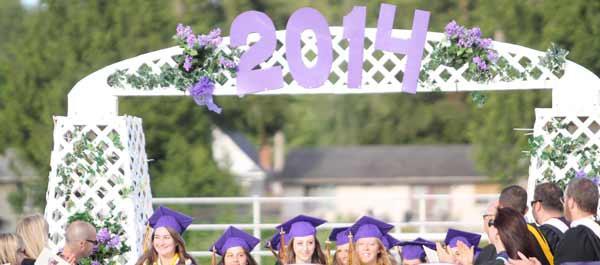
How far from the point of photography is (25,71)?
26.0m

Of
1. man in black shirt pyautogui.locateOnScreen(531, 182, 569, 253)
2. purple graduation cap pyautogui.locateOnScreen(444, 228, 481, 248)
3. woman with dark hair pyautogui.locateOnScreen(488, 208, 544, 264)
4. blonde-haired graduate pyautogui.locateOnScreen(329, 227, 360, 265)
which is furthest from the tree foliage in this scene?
woman with dark hair pyautogui.locateOnScreen(488, 208, 544, 264)

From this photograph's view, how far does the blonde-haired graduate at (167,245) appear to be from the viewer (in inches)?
344

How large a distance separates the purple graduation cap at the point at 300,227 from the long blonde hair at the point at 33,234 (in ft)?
6.03

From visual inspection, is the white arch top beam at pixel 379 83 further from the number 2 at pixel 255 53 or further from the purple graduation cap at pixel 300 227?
the purple graduation cap at pixel 300 227

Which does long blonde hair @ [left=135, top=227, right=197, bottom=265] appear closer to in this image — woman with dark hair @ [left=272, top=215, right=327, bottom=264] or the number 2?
woman with dark hair @ [left=272, top=215, right=327, bottom=264]

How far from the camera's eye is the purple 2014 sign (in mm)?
10875

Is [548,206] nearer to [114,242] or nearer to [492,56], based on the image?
[492,56]

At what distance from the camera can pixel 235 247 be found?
9047 millimetres

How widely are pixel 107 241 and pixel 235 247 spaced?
217 centimetres

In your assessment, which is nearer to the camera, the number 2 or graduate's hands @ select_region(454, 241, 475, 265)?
graduate's hands @ select_region(454, 241, 475, 265)

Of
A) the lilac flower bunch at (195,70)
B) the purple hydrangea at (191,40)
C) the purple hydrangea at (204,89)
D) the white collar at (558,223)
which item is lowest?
the white collar at (558,223)

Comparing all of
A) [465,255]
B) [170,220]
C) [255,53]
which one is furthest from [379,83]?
[465,255]

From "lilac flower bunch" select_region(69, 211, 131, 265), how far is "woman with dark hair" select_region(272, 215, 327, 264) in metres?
2.00

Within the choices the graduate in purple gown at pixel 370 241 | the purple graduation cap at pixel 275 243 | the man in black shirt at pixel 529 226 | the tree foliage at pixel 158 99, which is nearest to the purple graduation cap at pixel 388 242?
the graduate in purple gown at pixel 370 241
